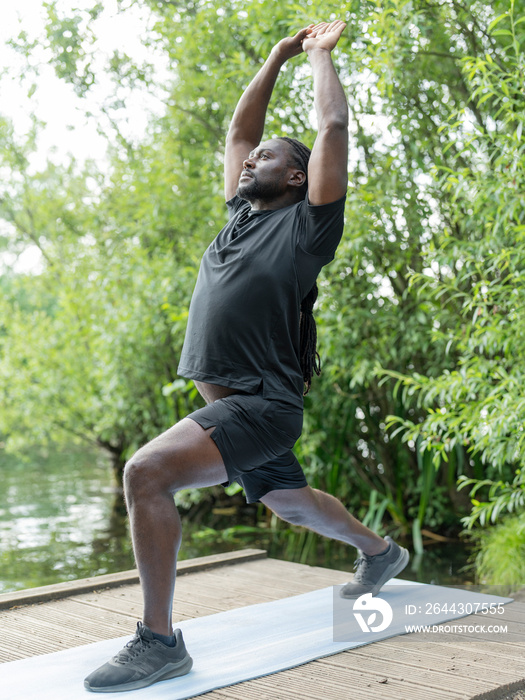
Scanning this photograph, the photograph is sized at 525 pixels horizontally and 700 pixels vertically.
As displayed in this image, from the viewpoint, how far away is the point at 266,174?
2.51 m

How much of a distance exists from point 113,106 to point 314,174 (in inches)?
197

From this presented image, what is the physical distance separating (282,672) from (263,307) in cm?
109

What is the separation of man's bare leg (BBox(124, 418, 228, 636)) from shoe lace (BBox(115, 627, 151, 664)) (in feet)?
0.14

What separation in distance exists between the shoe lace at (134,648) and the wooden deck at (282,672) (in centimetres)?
23

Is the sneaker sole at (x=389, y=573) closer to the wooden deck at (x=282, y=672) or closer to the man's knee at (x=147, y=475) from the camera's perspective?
the wooden deck at (x=282, y=672)

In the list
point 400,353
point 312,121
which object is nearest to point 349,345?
point 400,353

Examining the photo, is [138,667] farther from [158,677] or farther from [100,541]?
[100,541]

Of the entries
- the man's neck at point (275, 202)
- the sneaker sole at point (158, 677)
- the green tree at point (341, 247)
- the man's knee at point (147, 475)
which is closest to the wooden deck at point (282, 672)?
the sneaker sole at point (158, 677)

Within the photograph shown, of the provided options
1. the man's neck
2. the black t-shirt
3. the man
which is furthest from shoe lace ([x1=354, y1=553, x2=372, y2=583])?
the man's neck

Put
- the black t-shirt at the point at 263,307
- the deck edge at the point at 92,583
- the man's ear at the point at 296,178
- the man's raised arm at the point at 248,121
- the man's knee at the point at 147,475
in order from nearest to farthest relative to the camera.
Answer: the man's knee at the point at 147,475 < the black t-shirt at the point at 263,307 < the man's ear at the point at 296,178 < the man's raised arm at the point at 248,121 < the deck edge at the point at 92,583

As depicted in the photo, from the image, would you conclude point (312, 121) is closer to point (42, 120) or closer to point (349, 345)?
point (349, 345)

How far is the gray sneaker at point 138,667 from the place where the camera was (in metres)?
2.04

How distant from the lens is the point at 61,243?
9016 mm

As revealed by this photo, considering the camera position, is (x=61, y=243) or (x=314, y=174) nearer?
(x=314, y=174)
